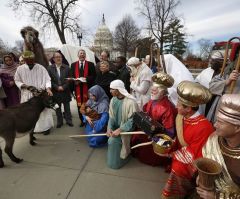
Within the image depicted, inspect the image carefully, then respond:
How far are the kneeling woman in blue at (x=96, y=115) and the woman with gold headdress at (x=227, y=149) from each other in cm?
254

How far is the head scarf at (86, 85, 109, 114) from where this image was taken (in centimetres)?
417

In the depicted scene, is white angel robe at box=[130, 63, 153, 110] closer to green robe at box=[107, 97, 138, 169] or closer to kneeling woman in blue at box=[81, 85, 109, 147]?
green robe at box=[107, 97, 138, 169]

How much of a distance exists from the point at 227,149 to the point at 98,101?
9.82ft

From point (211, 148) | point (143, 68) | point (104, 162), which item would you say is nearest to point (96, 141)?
point (104, 162)

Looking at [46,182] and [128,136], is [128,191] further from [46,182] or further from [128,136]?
[46,182]

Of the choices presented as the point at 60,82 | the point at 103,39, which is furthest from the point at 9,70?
the point at 103,39

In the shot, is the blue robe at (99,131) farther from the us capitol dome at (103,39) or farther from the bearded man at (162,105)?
the us capitol dome at (103,39)

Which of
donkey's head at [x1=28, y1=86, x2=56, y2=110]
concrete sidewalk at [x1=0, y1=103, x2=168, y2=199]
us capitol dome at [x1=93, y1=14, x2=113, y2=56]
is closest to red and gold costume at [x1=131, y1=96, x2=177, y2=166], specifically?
concrete sidewalk at [x1=0, y1=103, x2=168, y2=199]

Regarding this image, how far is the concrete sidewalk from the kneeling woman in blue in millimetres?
201

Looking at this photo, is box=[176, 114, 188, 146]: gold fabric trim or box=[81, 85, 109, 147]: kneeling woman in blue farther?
box=[81, 85, 109, 147]: kneeling woman in blue

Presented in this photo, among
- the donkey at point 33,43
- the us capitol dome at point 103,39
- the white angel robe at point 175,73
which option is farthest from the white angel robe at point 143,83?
the us capitol dome at point 103,39

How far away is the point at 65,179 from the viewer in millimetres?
2936

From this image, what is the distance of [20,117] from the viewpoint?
3.35 m

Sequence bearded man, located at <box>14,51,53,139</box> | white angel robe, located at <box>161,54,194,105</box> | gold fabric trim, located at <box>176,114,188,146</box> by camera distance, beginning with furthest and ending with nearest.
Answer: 1. bearded man, located at <box>14,51,53,139</box>
2. white angel robe, located at <box>161,54,194,105</box>
3. gold fabric trim, located at <box>176,114,188,146</box>
